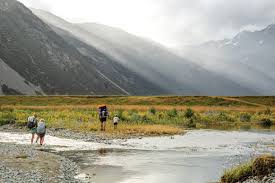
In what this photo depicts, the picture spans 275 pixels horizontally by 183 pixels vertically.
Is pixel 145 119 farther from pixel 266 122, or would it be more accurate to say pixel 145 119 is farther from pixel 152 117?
pixel 266 122

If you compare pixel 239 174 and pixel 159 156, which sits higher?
pixel 239 174

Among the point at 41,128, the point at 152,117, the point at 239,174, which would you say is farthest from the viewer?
the point at 152,117

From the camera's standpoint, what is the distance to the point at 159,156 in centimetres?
3359

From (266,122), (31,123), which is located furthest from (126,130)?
(266,122)

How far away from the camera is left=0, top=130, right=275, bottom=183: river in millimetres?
25002

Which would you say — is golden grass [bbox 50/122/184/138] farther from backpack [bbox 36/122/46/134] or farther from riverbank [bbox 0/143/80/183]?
riverbank [bbox 0/143/80/183]

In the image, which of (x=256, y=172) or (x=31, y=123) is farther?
(x=31, y=123)

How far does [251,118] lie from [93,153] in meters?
53.5

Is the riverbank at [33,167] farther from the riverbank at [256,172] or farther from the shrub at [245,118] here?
the shrub at [245,118]

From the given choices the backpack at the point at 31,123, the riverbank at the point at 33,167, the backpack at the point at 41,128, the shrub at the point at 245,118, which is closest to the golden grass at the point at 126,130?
the backpack at the point at 31,123

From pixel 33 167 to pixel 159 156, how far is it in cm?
1060

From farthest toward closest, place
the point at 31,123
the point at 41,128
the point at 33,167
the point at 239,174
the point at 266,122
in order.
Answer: the point at 266,122 → the point at 31,123 → the point at 41,128 → the point at 33,167 → the point at 239,174

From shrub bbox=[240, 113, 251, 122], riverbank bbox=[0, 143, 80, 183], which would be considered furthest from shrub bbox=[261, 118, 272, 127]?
riverbank bbox=[0, 143, 80, 183]

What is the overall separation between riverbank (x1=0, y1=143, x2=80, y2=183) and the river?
3.18 ft
